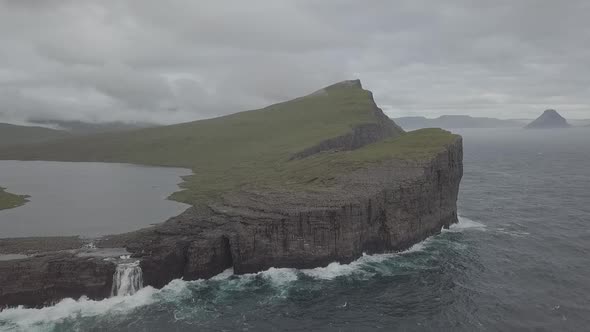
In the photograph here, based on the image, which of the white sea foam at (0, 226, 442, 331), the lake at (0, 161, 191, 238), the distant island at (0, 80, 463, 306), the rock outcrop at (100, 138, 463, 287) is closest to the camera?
the white sea foam at (0, 226, 442, 331)

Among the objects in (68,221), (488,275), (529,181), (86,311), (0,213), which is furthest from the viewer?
→ (529,181)

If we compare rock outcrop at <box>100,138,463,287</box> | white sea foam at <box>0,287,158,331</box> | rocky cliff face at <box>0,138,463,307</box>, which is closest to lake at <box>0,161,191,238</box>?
rocky cliff face at <box>0,138,463,307</box>

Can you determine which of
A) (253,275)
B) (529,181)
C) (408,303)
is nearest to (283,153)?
(529,181)

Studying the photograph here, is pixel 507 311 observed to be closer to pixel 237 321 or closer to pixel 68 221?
pixel 237 321

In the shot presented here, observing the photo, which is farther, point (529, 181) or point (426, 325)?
point (529, 181)

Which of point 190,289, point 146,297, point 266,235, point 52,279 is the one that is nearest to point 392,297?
point 266,235

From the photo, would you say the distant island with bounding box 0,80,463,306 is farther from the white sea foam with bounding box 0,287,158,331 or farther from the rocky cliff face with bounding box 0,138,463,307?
the white sea foam with bounding box 0,287,158,331

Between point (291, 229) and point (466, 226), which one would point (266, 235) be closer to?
point (291, 229)

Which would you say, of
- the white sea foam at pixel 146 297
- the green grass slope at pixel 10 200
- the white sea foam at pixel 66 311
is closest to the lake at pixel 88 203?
the green grass slope at pixel 10 200
